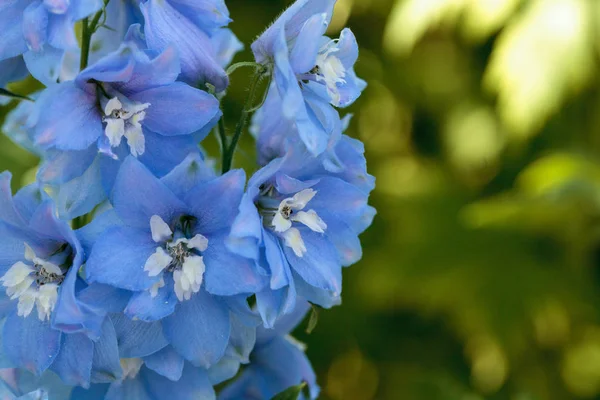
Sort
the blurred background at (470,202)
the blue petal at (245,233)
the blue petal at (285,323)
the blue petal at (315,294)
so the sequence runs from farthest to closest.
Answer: the blurred background at (470,202) → the blue petal at (285,323) → the blue petal at (315,294) → the blue petal at (245,233)

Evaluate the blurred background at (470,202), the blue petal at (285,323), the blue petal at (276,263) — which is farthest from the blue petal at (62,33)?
the blurred background at (470,202)

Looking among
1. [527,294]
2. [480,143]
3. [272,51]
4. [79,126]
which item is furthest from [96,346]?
[480,143]

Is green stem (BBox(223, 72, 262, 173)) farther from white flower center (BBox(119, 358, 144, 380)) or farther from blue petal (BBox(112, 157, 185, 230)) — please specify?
white flower center (BBox(119, 358, 144, 380))

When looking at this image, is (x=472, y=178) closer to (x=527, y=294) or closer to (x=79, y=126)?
(x=527, y=294)

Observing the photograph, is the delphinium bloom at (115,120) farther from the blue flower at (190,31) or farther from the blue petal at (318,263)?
the blue petal at (318,263)

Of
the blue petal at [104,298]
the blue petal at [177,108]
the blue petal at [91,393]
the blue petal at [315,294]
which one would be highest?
the blue petal at [177,108]

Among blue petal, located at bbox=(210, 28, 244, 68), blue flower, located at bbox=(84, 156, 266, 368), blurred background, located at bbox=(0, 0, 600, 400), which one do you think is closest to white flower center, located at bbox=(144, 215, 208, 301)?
blue flower, located at bbox=(84, 156, 266, 368)
